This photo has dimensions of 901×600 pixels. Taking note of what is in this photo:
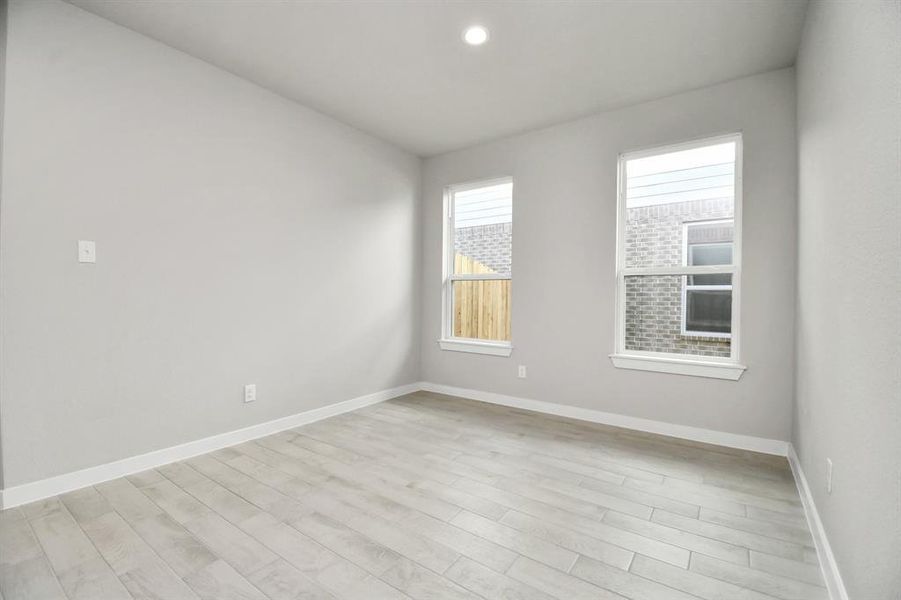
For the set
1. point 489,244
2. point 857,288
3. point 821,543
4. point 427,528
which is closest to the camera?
point 857,288

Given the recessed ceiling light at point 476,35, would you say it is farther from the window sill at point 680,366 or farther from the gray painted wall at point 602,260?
the window sill at point 680,366

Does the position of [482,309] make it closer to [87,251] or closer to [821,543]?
[821,543]

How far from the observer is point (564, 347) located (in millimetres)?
3848

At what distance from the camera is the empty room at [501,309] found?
1606 millimetres

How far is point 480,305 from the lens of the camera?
14.9 feet

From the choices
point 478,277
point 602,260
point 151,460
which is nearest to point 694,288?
point 602,260

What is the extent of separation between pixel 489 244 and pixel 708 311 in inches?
84.6

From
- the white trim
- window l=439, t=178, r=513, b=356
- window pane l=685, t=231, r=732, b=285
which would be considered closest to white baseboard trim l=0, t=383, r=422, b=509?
window l=439, t=178, r=513, b=356

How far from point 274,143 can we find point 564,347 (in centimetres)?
305

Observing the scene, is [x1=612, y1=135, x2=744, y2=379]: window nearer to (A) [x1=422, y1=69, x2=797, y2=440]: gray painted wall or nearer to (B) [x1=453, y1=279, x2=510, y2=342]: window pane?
(A) [x1=422, y1=69, x2=797, y2=440]: gray painted wall

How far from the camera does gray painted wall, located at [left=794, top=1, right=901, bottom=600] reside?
108 centimetres

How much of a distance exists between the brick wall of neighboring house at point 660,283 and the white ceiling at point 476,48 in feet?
3.08

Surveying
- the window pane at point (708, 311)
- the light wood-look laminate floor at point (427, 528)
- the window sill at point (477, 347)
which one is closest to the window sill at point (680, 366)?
the window pane at point (708, 311)

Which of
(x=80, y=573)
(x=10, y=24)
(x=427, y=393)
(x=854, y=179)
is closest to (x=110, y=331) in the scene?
(x=80, y=573)
